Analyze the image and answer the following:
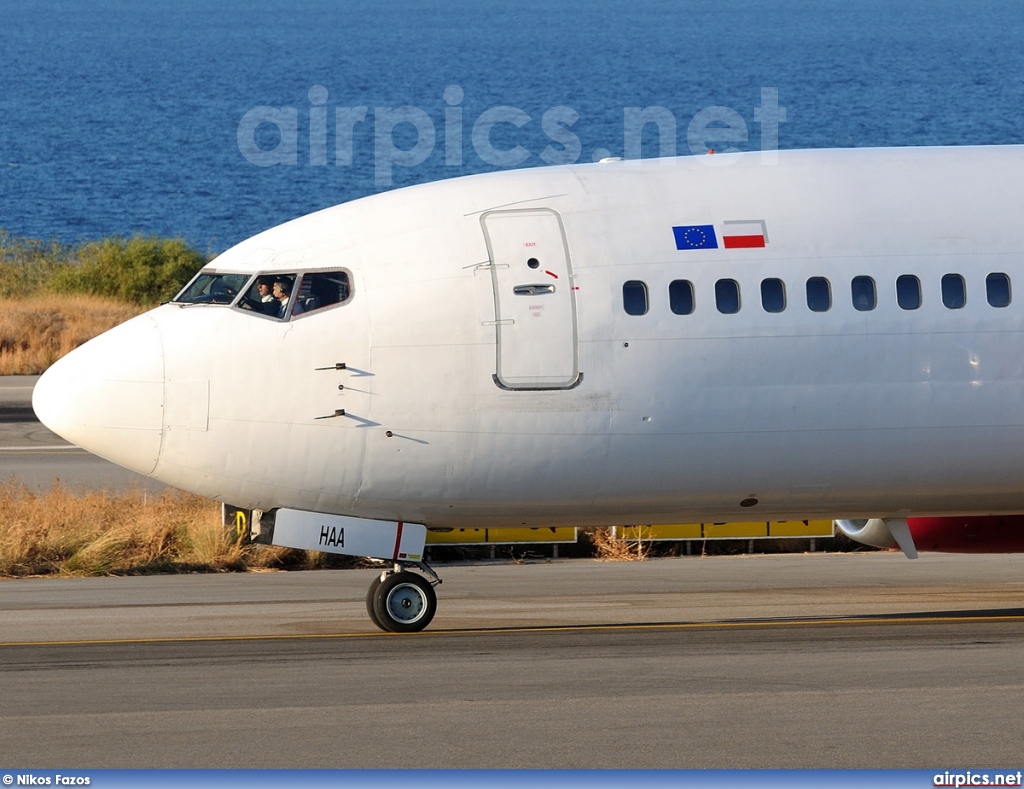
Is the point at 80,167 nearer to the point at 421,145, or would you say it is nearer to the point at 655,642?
the point at 421,145

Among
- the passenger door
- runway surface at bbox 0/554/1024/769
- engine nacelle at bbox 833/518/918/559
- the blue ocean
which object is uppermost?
the blue ocean

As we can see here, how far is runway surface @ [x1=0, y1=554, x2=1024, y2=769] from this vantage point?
11.1 meters

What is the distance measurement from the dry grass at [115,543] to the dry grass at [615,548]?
3823mm

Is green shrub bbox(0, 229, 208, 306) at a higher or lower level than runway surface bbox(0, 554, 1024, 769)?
higher

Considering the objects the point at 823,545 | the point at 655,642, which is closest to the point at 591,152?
the point at 823,545

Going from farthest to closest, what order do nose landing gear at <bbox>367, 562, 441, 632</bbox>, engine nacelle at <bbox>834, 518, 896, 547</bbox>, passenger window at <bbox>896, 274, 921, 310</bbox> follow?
engine nacelle at <bbox>834, 518, 896, 547</bbox>, nose landing gear at <bbox>367, 562, 441, 632</bbox>, passenger window at <bbox>896, 274, 921, 310</bbox>

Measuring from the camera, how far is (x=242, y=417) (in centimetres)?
1465

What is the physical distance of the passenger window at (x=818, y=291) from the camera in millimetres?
15086

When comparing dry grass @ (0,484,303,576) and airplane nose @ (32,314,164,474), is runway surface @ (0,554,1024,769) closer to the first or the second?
dry grass @ (0,484,303,576)

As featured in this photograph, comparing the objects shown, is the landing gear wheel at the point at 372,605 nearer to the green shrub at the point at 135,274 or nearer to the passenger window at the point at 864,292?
the passenger window at the point at 864,292

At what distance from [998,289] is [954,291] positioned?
17.0 inches

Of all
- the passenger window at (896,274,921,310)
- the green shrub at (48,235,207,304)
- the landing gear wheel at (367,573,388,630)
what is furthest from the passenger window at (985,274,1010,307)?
the green shrub at (48,235,207,304)

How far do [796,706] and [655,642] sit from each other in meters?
3.03

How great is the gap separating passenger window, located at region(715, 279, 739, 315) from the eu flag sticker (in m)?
0.35
